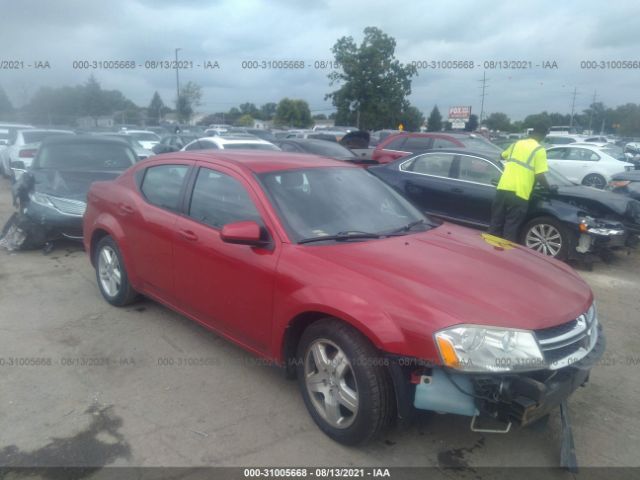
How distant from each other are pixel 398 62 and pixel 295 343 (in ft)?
88.5

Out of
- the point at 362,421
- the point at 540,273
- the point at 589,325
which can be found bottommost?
the point at 362,421

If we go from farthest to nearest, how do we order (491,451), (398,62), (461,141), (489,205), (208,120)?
(208,120), (398,62), (461,141), (489,205), (491,451)

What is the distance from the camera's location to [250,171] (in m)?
3.79

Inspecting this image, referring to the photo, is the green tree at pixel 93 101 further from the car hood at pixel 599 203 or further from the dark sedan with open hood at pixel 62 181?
the car hood at pixel 599 203

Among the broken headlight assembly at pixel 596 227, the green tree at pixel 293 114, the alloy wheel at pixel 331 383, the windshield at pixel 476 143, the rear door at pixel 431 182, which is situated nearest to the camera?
the alloy wheel at pixel 331 383

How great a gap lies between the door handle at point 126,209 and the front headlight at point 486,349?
319 centimetres

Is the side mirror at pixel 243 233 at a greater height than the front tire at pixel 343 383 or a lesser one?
greater

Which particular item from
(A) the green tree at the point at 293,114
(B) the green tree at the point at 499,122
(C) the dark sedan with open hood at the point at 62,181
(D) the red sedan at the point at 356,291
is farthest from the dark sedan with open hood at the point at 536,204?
(B) the green tree at the point at 499,122

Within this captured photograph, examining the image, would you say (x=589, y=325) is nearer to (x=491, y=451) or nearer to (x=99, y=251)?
(x=491, y=451)

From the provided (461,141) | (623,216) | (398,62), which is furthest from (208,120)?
(623,216)

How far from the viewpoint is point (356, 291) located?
2.90 metres

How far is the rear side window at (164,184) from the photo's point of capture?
171 inches

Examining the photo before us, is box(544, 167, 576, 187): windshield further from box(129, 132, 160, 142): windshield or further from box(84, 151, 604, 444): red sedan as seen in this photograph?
box(129, 132, 160, 142): windshield

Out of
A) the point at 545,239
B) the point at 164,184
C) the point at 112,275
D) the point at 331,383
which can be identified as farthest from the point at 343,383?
the point at 545,239
